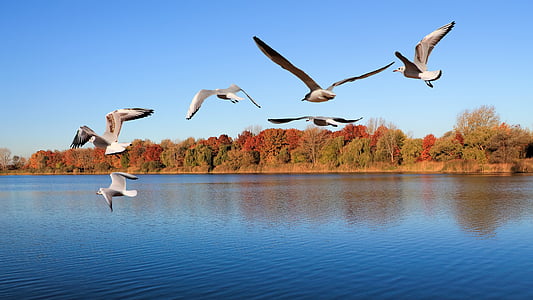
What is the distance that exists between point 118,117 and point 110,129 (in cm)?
16

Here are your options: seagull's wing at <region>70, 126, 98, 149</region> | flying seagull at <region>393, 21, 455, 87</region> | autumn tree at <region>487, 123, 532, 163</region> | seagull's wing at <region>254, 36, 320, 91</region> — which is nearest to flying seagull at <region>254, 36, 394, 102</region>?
seagull's wing at <region>254, 36, 320, 91</region>

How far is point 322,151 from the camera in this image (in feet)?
261

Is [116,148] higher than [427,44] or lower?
lower

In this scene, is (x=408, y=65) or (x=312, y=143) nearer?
(x=408, y=65)

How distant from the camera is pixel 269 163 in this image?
8800cm

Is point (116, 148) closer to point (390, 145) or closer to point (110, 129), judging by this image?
point (110, 129)

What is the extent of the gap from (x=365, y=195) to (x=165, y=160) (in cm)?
7299

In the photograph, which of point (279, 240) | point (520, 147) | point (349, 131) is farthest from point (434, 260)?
point (349, 131)

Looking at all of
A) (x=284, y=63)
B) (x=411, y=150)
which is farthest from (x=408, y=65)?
(x=411, y=150)

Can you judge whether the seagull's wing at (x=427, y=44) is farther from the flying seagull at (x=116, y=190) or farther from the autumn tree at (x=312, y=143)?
the autumn tree at (x=312, y=143)

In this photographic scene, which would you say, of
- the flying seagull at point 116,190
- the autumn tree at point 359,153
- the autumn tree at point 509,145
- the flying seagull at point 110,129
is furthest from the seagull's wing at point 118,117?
the autumn tree at point 359,153

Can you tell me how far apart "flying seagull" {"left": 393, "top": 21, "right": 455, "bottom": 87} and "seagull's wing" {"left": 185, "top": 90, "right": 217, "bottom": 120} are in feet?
7.20

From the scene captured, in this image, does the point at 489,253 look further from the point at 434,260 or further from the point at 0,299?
the point at 0,299

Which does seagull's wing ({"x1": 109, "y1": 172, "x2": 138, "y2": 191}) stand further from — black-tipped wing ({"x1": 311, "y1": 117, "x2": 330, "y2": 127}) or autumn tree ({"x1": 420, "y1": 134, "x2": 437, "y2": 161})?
autumn tree ({"x1": 420, "y1": 134, "x2": 437, "y2": 161})
